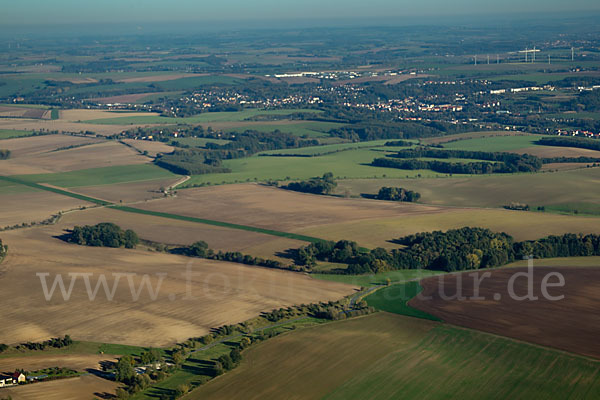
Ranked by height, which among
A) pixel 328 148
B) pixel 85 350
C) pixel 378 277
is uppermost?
pixel 85 350

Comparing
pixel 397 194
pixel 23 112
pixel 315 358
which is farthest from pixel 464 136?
pixel 315 358

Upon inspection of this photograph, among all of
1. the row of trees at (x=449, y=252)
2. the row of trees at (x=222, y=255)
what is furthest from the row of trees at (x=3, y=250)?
the row of trees at (x=449, y=252)

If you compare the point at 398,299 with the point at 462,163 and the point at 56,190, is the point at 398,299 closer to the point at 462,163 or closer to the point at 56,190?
the point at 462,163

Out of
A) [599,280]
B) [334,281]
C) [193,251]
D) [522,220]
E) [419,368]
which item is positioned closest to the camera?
[419,368]

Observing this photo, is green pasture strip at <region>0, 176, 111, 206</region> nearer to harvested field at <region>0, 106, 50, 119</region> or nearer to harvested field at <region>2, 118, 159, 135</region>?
harvested field at <region>2, 118, 159, 135</region>

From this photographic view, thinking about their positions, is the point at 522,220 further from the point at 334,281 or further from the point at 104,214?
the point at 104,214

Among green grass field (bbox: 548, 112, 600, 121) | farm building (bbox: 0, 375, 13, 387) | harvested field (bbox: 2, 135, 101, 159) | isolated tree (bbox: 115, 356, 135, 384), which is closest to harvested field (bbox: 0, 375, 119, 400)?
isolated tree (bbox: 115, 356, 135, 384)

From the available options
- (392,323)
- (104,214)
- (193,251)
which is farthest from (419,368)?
(104,214)
